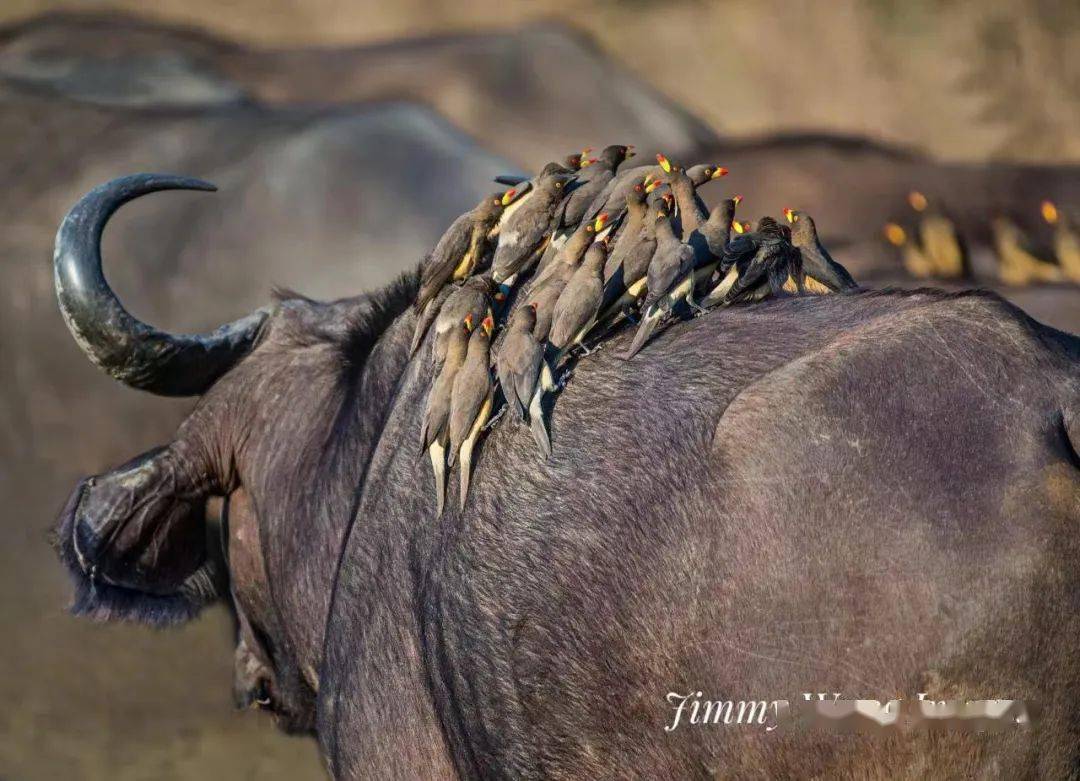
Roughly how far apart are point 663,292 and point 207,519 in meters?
2.05

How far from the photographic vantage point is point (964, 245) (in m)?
12.9

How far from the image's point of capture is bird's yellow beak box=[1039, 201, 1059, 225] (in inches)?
475

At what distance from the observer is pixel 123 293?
11234 millimetres

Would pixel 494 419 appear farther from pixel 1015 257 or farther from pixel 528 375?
pixel 1015 257

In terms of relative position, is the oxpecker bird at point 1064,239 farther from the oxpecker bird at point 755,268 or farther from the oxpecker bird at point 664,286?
the oxpecker bird at point 664,286

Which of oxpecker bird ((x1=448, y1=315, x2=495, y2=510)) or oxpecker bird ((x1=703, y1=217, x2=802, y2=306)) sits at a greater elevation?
oxpecker bird ((x1=703, y1=217, x2=802, y2=306))

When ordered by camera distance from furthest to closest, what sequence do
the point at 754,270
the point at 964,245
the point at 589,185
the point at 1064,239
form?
1. the point at 964,245
2. the point at 1064,239
3. the point at 589,185
4. the point at 754,270

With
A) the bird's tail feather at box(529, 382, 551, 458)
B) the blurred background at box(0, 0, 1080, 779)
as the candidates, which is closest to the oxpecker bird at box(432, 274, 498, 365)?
the bird's tail feather at box(529, 382, 551, 458)

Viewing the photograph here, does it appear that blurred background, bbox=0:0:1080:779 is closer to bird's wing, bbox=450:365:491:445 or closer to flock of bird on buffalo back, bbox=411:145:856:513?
flock of bird on buffalo back, bbox=411:145:856:513

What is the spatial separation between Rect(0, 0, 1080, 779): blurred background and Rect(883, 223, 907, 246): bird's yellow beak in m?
0.03

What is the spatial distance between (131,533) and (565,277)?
1716 mm

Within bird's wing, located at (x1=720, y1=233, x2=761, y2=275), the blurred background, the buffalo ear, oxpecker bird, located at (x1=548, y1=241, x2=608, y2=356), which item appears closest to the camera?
oxpecker bird, located at (x1=548, y1=241, x2=608, y2=356)

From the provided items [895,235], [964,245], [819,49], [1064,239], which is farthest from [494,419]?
[819,49]

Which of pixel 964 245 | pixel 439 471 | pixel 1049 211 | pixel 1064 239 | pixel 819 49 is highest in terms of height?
pixel 439 471
